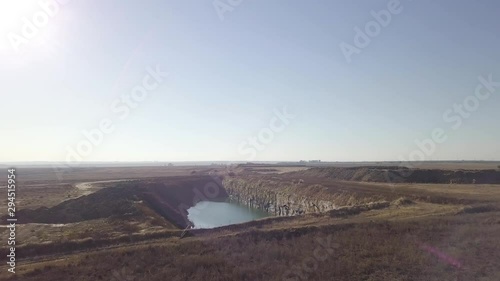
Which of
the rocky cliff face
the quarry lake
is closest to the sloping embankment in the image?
the rocky cliff face

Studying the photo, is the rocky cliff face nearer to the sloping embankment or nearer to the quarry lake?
the sloping embankment

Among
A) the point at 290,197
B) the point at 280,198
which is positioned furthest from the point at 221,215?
the point at 290,197

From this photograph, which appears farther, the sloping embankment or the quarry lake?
the quarry lake

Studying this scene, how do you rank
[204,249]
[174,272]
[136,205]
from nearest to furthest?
[174,272], [204,249], [136,205]

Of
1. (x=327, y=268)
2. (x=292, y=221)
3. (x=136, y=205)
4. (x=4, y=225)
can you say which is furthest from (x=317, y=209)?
(x=4, y=225)

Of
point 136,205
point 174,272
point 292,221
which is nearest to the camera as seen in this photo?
point 174,272

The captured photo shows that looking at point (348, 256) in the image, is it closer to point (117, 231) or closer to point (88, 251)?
Result: point (88, 251)

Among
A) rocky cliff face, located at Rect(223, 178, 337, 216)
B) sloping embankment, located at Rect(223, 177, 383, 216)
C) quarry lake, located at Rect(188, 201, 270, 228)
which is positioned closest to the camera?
sloping embankment, located at Rect(223, 177, 383, 216)

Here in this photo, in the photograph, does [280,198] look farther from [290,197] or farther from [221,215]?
[221,215]
